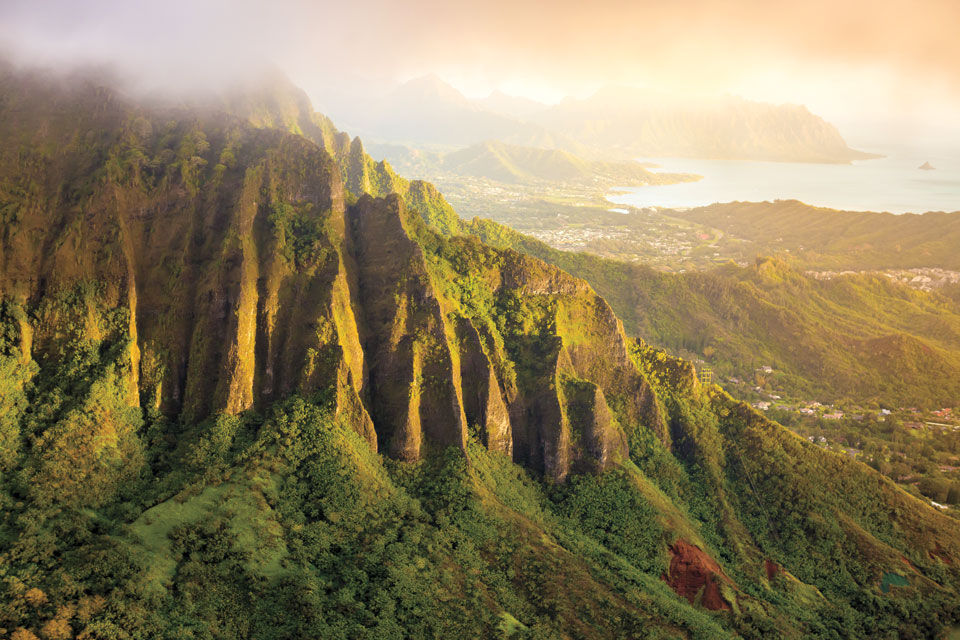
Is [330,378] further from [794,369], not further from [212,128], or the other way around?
[794,369]

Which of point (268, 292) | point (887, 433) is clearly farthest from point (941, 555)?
point (268, 292)

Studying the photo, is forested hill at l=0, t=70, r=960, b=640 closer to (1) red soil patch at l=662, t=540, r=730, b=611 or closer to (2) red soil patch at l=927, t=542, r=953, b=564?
(1) red soil patch at l=662, t=540, r=730, b=611

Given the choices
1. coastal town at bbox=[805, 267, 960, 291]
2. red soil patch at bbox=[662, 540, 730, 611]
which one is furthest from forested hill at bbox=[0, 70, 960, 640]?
coastal town at bbox=[805, 267, 960, 291]

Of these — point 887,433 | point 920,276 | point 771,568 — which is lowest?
point 771,568

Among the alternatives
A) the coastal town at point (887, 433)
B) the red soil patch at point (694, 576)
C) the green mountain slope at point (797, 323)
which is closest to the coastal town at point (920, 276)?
the green mountain slope at point (797, 323)

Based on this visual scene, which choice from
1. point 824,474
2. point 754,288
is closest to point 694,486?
point 824,474

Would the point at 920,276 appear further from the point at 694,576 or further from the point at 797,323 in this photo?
the point at 694,576

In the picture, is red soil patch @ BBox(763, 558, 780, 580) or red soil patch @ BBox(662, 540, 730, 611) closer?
red soil patch @ BBox(662, 540, 730, 611)
